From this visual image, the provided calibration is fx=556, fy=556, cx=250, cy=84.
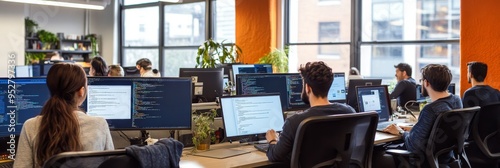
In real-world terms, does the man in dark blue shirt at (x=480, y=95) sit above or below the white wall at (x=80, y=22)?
below

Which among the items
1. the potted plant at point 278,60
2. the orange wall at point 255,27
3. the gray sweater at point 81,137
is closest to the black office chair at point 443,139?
the gray sweater at point 81,137

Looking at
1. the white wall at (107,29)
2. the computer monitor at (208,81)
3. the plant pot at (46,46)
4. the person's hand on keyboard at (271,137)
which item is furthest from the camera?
the white wall at (107,29)

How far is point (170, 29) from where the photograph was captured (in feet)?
38.0

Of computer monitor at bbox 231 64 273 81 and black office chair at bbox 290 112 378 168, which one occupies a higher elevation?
computer monitor at bbox 231 64 273 81

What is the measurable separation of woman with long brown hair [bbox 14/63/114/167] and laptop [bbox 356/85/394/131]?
8.96 feet

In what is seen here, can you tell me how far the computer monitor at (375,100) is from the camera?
A: 460 centimetres

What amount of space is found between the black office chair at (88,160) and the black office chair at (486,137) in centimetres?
319

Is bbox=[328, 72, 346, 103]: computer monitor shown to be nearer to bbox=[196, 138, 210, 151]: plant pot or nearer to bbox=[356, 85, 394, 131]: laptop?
bbox=[356, 85, 394, 131]: laptop

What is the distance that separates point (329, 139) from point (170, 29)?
9143mm

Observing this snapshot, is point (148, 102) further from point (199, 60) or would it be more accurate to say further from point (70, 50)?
point (70, 50)

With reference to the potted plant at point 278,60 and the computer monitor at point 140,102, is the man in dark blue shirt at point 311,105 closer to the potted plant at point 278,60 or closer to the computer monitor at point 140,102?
the computer monitor at point 140,102

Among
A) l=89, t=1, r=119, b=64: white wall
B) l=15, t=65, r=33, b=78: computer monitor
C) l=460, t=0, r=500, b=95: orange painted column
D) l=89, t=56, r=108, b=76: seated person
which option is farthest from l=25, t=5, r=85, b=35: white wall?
l=460, t=0, r=500, b=95: orange painted column

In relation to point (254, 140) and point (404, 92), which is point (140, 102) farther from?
point (404, 92)

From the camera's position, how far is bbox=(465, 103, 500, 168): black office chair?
4.30m
